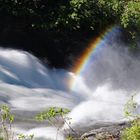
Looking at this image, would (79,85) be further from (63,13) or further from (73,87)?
(63,13)

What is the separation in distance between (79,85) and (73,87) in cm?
92

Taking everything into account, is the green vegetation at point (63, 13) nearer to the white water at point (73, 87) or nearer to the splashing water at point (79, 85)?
the splashing water at point (79, 85)

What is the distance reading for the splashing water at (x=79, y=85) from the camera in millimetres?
12164

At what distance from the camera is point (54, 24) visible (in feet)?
59.8

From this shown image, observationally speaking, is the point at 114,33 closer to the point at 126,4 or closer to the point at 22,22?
the point at 126,4

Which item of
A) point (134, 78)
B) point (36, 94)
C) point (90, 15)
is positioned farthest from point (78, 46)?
point (36, 94)

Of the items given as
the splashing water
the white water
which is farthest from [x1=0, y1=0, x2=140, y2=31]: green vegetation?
the white water

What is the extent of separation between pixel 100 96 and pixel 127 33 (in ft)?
13.9

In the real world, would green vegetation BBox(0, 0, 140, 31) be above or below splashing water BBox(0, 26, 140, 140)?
above

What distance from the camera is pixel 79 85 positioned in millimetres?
18859

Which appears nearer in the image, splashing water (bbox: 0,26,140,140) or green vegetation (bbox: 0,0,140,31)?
splashing water (bbox: 0,26,140,140)

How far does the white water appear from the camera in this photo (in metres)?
12.1

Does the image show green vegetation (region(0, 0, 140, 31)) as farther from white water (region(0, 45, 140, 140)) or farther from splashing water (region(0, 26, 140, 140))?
white water (region(0, 45, 140, 140))

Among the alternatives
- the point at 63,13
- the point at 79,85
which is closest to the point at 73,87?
the point at 79,85
